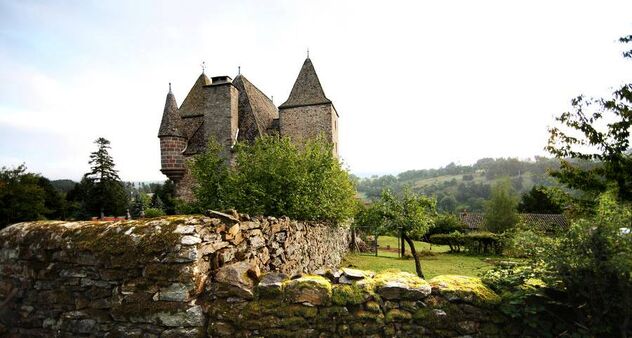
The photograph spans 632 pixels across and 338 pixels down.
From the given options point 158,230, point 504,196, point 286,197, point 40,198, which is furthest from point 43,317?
point 40,198

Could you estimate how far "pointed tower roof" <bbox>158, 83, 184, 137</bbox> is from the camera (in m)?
22.4

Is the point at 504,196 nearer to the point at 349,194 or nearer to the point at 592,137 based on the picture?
the point at 349,194

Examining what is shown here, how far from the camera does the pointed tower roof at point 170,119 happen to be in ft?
73.6

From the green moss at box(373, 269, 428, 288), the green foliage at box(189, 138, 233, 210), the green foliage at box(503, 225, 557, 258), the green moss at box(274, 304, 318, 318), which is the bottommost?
the green moss at box(274, 304, 318, 318)

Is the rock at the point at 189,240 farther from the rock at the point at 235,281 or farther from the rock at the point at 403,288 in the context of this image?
the rock at the point at 403,288

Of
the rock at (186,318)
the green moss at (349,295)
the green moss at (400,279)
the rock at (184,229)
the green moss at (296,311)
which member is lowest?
the rock at (186,318)

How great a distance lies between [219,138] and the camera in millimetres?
21641

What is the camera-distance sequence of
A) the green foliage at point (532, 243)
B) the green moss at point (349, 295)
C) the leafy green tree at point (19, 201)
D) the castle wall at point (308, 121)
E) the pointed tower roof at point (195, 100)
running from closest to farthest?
the green foliage at point (532, 243) → the green moss at point (349, 295) → the castle wall at point (308, 121) → the pointed tower roof at point (195, 100) → the leafy green tree at point (19, 201)

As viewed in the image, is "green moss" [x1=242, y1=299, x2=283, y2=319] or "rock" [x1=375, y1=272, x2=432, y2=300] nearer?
"rock" [x1=375, y1=272, x2=432, y2=300]

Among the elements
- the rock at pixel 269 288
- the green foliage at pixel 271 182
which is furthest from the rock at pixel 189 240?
the green foliage at pixel 271 182

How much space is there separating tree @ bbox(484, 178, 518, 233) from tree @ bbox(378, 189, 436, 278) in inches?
1105

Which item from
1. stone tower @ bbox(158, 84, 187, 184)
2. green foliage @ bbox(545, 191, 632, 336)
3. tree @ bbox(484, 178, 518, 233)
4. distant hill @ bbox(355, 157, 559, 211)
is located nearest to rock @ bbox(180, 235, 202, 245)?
green foliage @ bbox(545, 191, 632, 336)

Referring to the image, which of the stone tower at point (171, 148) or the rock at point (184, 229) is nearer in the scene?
the rock at point (184, 229)

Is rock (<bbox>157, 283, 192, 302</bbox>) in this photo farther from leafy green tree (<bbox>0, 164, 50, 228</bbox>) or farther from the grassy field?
leafy green tree (<bbox>0, 164, 50, 228</bbox>)
